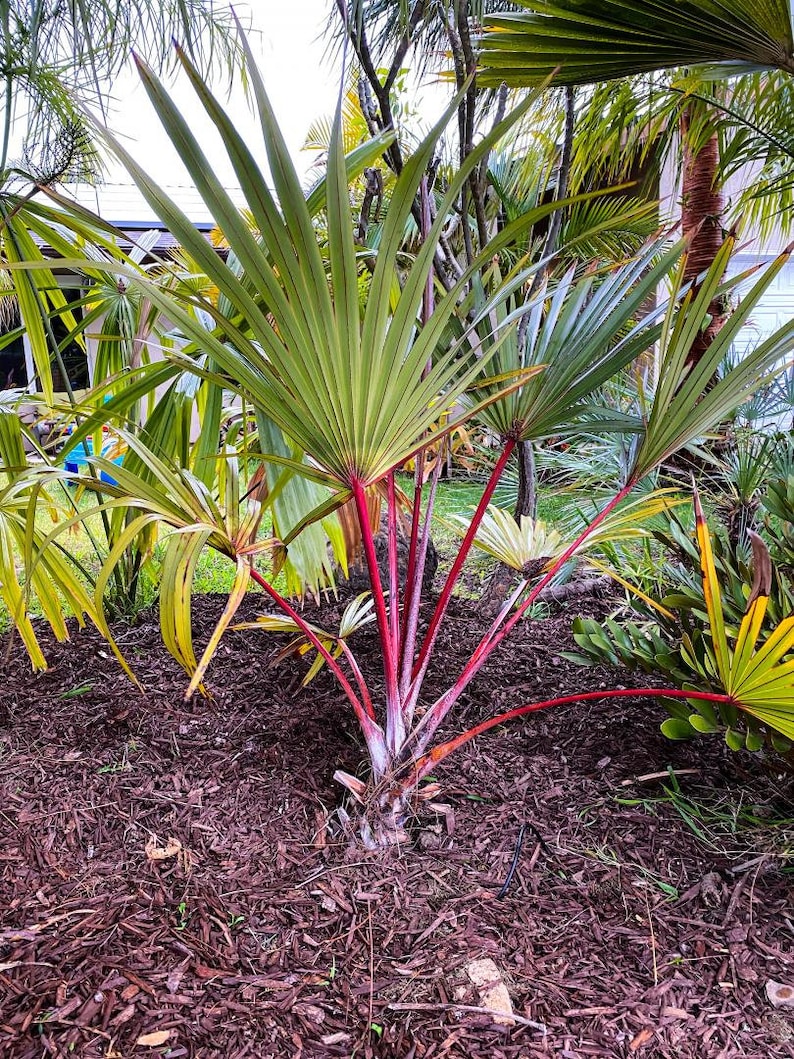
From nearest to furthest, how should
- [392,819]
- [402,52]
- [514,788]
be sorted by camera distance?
[392,819], [514,788], [402,52]

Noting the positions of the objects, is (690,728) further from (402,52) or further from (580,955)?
(402,52)

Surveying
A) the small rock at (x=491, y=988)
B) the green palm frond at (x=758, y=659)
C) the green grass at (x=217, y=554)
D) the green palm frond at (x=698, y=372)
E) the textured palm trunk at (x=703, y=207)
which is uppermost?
the textured palm trunk at (x=703, y=207)

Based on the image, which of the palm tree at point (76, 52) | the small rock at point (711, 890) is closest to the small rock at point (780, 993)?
the small rock at point (711, 890)

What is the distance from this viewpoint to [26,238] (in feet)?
5.85

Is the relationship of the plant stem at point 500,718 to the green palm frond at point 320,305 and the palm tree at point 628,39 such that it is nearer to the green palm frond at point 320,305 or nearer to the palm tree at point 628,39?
the green palm frond at point 320,305

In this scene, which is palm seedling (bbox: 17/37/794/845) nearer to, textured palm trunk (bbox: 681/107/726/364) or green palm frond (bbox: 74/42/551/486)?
green palm frond (bbox: 74/42/551/486)

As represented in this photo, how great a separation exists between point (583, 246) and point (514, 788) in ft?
12.5

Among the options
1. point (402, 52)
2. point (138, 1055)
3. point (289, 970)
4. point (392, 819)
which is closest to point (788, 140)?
point (402, 52)

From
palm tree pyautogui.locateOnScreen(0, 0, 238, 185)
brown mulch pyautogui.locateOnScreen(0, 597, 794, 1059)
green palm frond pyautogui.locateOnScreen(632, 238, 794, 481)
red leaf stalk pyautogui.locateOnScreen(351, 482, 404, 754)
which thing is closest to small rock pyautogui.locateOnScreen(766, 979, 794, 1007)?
brown mulch pyautogui.locateOnScreen(0, 597, 794, 1059)

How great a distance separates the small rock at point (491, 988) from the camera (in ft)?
3.23

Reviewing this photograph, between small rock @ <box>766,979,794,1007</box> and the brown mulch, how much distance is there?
2 cm

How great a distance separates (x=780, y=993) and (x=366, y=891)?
692 millimetres

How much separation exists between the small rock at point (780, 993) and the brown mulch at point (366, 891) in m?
0.02

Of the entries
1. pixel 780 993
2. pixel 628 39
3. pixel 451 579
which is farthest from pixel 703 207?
pixel 780 993
